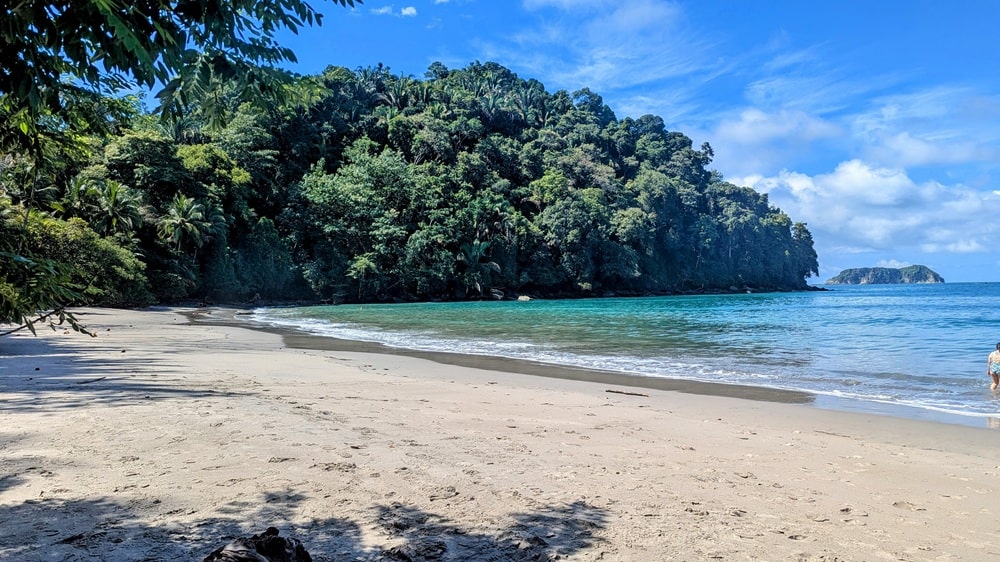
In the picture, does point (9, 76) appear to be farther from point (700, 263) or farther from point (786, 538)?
point (700, 263)

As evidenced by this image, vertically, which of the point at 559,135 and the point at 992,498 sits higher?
the point at 559,135

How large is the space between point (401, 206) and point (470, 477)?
50929 millimetres

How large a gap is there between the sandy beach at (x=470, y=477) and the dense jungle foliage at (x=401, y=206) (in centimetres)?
2103

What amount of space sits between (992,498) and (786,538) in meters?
2.10

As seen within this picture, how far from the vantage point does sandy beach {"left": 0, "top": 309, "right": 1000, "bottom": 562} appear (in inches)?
112

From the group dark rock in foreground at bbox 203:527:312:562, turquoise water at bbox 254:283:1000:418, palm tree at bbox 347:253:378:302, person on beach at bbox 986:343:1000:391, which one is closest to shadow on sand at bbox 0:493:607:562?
dark rock in foreground at bbox 203:527:312:562

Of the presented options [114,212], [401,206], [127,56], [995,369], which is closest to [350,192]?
[401,206]

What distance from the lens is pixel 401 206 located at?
53.2 m

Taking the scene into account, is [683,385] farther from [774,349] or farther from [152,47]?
[152,47]

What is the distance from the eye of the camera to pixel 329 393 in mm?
7383

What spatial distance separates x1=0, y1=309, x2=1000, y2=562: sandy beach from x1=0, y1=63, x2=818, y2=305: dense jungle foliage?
69.0ft

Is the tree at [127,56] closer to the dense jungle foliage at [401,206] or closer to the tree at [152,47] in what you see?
the tree at [152,47]

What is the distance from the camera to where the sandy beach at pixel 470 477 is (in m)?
2.84

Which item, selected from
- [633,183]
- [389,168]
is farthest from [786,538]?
[633,183]
